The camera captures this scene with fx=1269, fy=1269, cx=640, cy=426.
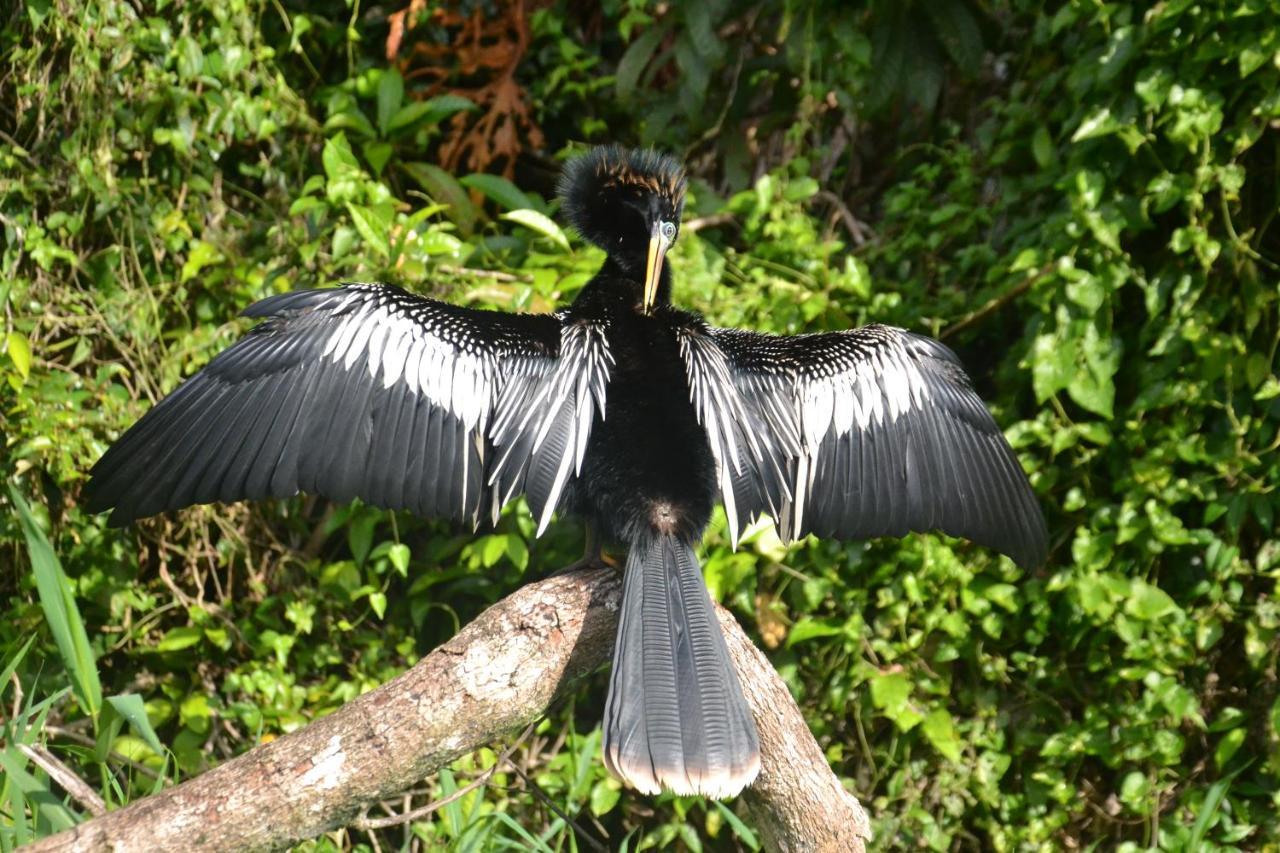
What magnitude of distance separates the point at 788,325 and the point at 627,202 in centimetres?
93

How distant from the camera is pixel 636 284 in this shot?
260 cm

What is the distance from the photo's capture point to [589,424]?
89.9 inches

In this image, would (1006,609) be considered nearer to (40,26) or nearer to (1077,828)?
(1077,828)

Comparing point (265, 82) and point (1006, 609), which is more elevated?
point (265, 82)

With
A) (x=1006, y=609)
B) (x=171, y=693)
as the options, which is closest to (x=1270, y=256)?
(x=1006, y=609)

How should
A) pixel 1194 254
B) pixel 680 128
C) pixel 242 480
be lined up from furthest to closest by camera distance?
pixel 680 128
pixel 1194 254
pixel 242 480

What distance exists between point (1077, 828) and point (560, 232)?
1.99 meters

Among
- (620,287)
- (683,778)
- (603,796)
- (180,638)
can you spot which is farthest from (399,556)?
(683,778)

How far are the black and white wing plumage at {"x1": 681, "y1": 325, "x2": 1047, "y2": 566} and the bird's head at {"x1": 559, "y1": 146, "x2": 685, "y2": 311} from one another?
0.70 ft

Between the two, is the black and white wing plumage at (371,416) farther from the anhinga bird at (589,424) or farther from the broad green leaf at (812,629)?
the broad green leaf at (812,629)

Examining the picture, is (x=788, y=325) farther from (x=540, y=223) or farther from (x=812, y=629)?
(x=812, y=629)

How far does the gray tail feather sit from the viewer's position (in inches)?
73.7

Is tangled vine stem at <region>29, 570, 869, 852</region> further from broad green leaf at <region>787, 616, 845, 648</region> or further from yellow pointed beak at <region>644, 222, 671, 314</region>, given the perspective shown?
broad green leaf at <region>787, 616, 845, 648</region>

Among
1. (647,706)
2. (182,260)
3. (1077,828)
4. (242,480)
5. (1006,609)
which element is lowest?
(1077,828)
